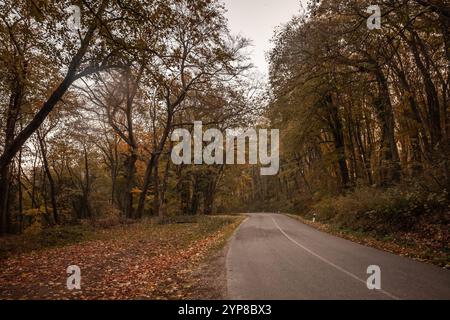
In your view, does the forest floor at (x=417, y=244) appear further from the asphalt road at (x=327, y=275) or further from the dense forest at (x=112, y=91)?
the dense forest at (x=112, y=91)

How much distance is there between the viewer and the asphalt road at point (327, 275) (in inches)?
225

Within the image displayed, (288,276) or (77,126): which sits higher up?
(77,126)

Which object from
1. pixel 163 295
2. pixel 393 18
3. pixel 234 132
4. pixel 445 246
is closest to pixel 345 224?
pixel 445 246

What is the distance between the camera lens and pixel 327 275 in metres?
7.04

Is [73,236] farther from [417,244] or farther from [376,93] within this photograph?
[376,93]

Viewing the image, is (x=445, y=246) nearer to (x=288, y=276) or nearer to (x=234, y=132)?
(x=288, y=276)

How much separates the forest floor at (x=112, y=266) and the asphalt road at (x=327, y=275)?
0.81 meters

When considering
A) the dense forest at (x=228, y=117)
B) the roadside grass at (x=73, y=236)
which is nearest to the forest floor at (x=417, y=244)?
the dense forest at (x=228, y=117)

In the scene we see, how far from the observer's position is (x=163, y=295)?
6.40 m

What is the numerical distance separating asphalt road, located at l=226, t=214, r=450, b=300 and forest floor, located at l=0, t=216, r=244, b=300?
0.81 m

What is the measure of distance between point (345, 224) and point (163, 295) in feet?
44.3

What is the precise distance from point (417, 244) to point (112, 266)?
10.4 metres

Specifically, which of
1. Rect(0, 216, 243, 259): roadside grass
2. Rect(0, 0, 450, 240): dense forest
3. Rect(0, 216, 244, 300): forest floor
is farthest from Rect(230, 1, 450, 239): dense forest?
Rect(0, 216, 243, 259): roadside grass

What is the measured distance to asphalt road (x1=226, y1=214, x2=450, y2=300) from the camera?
5.70 meters
